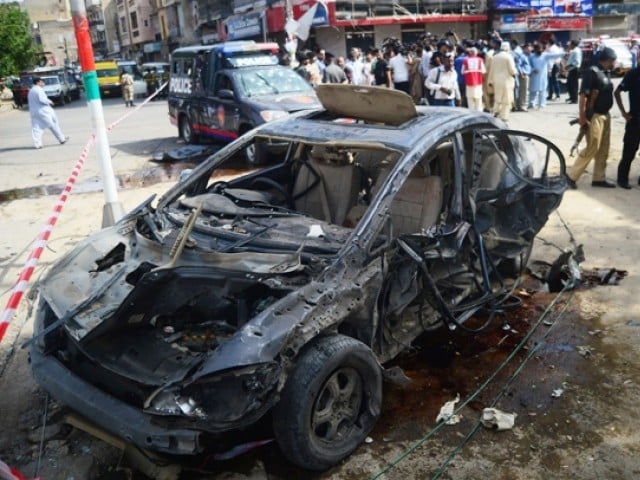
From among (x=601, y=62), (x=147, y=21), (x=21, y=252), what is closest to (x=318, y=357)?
(x=21, y=252)

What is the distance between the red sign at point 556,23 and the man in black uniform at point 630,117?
2664 centimetres

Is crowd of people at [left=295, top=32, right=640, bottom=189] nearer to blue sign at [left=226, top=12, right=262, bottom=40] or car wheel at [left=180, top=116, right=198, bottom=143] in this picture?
car wheel at [left=180, top=116, right=198, bottom=143]

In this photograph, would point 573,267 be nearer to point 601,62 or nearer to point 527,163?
point 527,163

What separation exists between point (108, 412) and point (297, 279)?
3.70ft

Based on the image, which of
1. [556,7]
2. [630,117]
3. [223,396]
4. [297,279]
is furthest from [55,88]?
[223,396]

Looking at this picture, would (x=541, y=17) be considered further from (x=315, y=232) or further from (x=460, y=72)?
(x=315, y=232)

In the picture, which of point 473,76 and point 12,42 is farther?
point 12,42

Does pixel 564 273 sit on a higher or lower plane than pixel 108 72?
lower

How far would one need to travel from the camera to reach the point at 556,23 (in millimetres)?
32156

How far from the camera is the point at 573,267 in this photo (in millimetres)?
5270

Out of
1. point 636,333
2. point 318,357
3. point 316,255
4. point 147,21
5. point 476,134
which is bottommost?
point 636,333

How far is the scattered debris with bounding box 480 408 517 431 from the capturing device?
3.48m

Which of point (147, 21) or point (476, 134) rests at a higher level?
point (147, 21)

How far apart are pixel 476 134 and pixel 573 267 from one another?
5.41 feet
